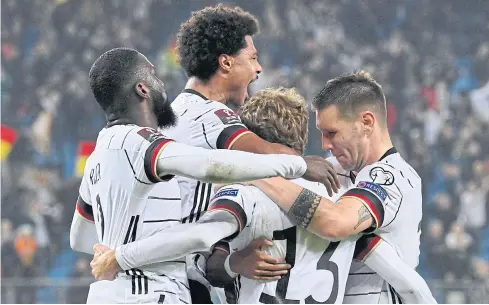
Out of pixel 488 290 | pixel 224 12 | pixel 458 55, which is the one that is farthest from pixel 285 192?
pixel 458 55

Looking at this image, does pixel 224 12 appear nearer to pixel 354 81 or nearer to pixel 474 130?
pixel 354 81

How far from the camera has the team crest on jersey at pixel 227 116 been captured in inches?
139

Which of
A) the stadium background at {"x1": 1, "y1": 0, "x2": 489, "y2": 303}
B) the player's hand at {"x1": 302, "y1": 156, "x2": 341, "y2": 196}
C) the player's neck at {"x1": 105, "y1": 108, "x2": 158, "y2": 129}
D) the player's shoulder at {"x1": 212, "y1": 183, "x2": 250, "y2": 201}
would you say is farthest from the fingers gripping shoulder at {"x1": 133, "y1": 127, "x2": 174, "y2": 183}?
the stadium background at {"x1": 1, "y1": 0, "x2": 489, "y2": 303}

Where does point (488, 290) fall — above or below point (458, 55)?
below

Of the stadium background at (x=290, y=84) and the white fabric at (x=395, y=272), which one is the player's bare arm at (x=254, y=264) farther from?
the stadium background at (x=290, y=84)

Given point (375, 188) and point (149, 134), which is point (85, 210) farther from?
point (375, 188)

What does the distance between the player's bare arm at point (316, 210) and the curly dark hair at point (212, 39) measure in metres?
0.88

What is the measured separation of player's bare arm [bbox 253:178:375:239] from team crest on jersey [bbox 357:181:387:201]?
82 mm

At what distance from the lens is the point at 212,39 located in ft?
13.0

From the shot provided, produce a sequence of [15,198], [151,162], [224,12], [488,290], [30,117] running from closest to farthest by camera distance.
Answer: [151,162] → [224,12] → [488,290] → [15,198] → [30,117]

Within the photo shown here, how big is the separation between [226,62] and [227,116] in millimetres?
421

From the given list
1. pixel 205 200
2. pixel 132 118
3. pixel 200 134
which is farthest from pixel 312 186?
pixel 132 118

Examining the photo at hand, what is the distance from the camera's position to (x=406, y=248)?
3.42 metres

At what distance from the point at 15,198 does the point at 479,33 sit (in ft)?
23.8
